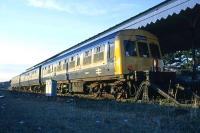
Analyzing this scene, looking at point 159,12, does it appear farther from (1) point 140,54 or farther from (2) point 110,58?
(2) point 110,58

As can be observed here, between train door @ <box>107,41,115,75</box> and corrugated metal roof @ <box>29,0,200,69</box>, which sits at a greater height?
corrugated metal roof @ <box>29,0,200,69</box>

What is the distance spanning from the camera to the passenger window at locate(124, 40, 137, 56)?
17.1 metres

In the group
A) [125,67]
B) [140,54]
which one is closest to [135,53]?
[140,54]

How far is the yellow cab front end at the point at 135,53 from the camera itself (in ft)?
55.0

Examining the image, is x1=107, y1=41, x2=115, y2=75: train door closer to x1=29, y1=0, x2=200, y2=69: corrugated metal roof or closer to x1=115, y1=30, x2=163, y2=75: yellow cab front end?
x1=115, y1=30, x2=163, y2=75: yellow cab front end

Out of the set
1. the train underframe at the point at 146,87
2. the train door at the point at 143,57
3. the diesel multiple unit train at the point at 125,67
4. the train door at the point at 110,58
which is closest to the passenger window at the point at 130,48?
the diesel multiple unit train at the point at 125,67

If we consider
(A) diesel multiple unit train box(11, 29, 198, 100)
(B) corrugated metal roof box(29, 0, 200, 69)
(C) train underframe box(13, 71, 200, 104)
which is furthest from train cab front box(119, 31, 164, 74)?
(B) corrugated metal roof box(29, 0, 200, 69)

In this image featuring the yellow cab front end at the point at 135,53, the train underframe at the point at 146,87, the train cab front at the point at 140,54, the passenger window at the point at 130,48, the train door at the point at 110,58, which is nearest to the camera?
the train underframe at the point at 146,87

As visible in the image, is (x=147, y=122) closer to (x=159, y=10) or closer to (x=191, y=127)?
(x=191, y=127)

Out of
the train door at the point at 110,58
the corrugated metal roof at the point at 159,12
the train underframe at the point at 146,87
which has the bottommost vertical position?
the train underframe at the point at 146,87

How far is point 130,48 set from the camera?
17312mm

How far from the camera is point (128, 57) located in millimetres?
16906

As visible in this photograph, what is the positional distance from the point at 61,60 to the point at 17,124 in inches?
771

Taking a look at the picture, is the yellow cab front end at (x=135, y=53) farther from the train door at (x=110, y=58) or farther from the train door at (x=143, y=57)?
the train door at (x=110, y=58)
